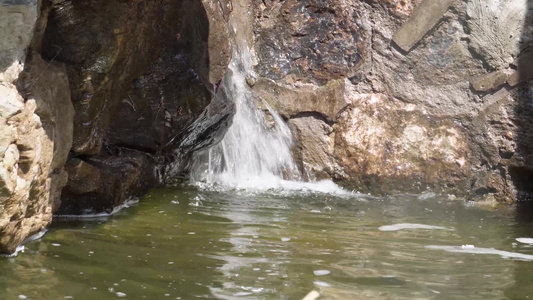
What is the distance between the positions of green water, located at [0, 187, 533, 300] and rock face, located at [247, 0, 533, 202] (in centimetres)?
83

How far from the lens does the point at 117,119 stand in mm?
5125

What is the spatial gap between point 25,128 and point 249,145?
309 cm

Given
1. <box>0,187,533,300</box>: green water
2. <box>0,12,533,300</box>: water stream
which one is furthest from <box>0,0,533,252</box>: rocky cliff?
<box>0,187,533,300</box>: green water

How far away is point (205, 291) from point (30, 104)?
1.32 m

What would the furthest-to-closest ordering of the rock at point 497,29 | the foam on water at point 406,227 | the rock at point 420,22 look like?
the rock at point 420,22
the rock at point 497,29
the foam on water at point 406,227

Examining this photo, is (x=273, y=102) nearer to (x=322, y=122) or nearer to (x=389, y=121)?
(x=322, y=122)

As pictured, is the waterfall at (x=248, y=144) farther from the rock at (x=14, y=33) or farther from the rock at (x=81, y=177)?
the rock at (x=14, y=33)

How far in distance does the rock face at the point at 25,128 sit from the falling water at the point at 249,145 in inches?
95.4

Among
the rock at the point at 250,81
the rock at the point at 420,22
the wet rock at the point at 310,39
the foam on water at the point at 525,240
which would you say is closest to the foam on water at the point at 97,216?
the rock at the point at 250,81

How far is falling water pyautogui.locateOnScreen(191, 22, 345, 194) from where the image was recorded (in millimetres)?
6395

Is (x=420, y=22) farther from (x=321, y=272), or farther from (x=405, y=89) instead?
(x=321, y=272)

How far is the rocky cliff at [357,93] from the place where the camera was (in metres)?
5.27

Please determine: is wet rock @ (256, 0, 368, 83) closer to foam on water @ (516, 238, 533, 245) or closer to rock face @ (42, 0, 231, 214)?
rock face @ (42, 0, 231, 214)

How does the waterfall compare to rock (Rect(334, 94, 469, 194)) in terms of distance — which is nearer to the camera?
rock (Rect(334, 94, 469, 194))
